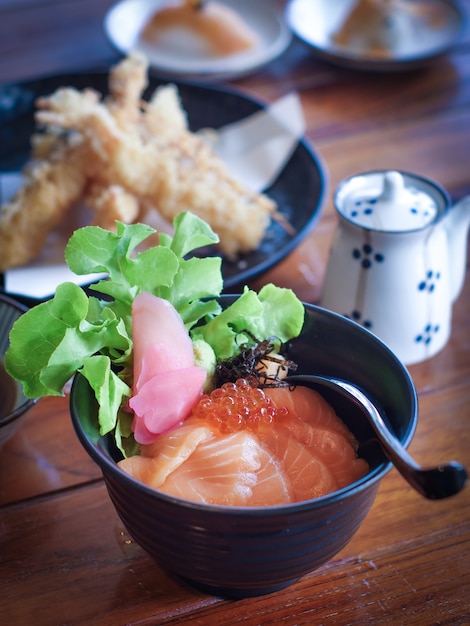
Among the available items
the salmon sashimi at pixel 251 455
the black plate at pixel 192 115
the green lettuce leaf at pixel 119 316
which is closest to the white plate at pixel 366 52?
the black plate at pixel 192 115

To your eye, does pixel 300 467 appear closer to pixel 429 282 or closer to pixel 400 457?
pixel 400 457

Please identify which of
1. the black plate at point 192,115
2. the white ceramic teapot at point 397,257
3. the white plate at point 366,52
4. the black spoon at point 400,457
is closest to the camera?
the black spoon at point 400,457

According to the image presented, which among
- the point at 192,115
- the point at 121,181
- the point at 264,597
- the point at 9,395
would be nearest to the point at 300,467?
the point at 264,597

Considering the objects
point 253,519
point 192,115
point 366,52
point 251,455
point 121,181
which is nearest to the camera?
point 253,519

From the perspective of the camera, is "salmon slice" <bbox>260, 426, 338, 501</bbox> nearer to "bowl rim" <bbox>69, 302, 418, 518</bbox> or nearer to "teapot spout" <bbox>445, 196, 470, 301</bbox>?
"bowl rim" <bbox>69, 302, 418, 518</bbox>

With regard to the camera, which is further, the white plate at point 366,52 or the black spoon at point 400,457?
the white plate at point 366,52

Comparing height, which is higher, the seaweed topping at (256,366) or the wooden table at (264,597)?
the seaweed topping at (256,366)

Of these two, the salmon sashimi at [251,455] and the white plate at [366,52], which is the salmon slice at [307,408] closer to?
the salmon sashimi at [251,455]
